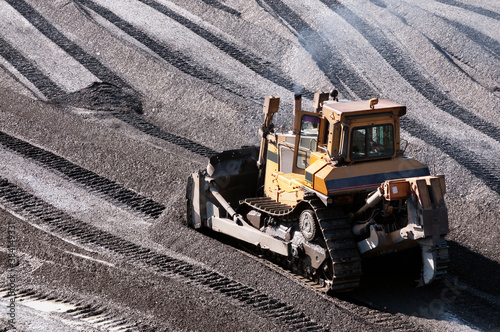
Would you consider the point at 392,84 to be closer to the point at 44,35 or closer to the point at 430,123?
the point at 430,123

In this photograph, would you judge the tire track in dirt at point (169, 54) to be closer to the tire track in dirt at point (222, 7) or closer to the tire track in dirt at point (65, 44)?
the tire track in dirt at point (65, 44)

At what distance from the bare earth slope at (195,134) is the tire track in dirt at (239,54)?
0.09m

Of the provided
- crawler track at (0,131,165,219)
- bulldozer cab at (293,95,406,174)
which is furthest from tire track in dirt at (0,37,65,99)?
bulldozer cab at (293,95,406,174)

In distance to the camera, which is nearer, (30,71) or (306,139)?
(306,139)

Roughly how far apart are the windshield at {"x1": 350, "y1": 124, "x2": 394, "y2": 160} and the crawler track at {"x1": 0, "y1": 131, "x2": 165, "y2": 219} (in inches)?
213

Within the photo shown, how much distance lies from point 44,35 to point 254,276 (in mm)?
17049

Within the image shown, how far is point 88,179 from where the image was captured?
637 inches

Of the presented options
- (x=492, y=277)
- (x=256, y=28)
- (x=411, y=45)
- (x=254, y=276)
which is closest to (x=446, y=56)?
(x=411, y=45)

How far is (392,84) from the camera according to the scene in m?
21.9

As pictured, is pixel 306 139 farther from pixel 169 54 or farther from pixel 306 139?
pixel 169 54

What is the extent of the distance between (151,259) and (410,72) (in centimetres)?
1313

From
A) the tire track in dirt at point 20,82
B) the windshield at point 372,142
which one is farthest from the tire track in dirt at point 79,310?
the tire track in dirt at point 20,82

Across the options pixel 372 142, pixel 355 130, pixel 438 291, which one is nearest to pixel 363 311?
pixel 438 291

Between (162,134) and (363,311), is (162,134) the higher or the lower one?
the higher one
